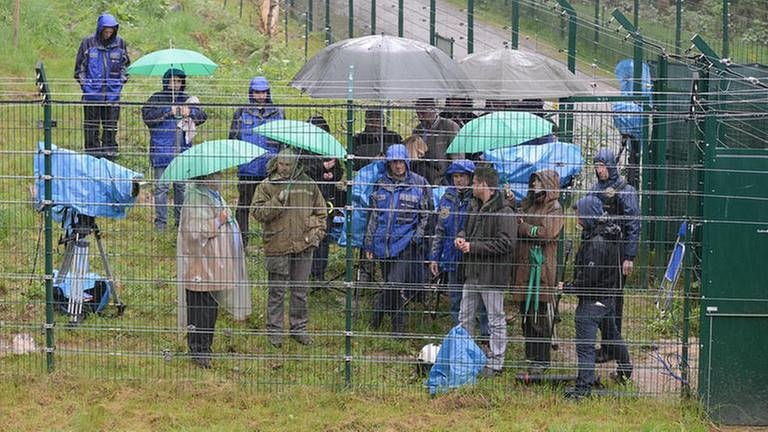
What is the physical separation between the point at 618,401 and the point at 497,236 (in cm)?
168

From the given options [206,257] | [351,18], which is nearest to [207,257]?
[206,257]

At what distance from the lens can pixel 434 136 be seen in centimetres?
1198

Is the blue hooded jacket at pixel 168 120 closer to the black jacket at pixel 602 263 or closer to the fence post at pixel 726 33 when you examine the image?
the black jacket at pixel 602 263

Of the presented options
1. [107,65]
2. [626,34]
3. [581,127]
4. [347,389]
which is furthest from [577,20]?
[347,389]

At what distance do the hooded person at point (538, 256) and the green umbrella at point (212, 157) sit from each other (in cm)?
235

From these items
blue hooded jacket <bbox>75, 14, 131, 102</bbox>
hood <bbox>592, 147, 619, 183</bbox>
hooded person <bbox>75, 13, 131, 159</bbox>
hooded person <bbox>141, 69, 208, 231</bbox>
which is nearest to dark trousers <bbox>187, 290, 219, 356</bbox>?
hooded person <bbox>141, 69, 208, 231</bbox>

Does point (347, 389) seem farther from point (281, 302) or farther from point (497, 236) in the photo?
point (497, 236)

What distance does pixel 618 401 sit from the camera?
9602mm

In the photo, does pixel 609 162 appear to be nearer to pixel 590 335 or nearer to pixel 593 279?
pixel 593 279

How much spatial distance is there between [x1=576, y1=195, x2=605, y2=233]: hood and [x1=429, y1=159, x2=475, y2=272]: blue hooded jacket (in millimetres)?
979

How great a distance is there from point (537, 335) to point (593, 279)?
80 cm

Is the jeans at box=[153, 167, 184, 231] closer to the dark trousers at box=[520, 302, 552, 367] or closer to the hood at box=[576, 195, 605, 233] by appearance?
the dark trousers at box=[520, 302, 552, 367]

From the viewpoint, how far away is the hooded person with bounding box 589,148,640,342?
32.3ft

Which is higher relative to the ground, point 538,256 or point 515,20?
point 515,20
